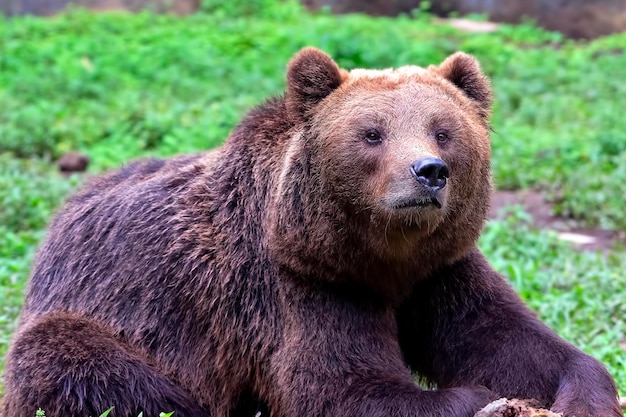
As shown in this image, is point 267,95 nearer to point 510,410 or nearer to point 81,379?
point 81,379

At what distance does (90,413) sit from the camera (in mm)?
5289

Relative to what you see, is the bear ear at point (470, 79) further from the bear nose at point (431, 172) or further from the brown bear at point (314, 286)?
the bear nose at point (431, 172)

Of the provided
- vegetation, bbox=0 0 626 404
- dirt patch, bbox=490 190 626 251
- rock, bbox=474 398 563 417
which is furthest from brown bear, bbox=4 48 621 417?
dirt patch, bbox=490 190 626 251

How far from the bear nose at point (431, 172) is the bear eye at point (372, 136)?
35 centimetres

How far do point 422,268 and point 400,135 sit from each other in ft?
2.37

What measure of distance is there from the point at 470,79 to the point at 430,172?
98 cm

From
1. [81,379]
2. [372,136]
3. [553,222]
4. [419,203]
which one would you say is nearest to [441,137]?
[372,136]

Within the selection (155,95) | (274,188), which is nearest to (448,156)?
(274,188)

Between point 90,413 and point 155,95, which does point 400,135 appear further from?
point 155,95

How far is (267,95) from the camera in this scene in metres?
15.5

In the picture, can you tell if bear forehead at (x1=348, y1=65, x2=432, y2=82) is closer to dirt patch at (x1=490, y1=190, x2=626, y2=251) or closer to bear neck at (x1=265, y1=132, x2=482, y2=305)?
bear neck at (x1=265, y1=132, x2=482, y2=305)

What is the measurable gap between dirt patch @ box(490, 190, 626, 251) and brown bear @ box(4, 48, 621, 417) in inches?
189

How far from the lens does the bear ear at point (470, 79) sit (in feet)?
18.2

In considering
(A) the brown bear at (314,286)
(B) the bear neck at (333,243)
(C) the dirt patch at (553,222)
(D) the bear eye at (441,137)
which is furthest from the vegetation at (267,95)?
(D) the bear eye at (441,137)
